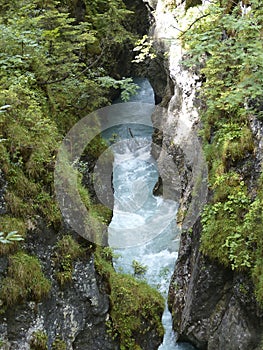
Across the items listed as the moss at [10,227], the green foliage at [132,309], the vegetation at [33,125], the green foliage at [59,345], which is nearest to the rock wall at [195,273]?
the green foliage at [132,309]

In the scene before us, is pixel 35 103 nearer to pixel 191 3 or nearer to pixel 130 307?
pixel 130 307

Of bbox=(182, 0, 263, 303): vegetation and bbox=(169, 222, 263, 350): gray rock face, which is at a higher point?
bbox=(182, 0, 263, 303): vegetation

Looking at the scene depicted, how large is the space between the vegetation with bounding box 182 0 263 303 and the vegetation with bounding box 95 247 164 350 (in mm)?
1562

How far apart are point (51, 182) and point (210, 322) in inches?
173

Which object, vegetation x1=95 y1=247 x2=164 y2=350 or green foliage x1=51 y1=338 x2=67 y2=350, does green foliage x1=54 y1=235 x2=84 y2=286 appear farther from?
green foliage x1=51 y1=338 x2=67 y2=350

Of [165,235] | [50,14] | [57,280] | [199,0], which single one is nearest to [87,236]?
[57,280]

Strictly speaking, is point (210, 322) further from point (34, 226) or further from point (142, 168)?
point (142, 168)

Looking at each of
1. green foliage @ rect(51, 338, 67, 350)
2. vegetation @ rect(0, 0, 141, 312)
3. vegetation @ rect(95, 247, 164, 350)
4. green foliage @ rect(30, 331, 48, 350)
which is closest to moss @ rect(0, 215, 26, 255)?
vegetation @ rect(0, 0, 141, 312)

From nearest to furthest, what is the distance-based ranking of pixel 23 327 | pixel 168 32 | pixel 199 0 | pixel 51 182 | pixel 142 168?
pixel 23 327 → pixel 51 182 → pixel 199 0 → pixel 168 32 → pixel 142 168

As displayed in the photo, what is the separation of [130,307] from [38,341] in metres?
2.36

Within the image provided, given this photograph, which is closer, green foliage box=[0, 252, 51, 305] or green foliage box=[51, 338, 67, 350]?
green foliage box=[0, 252, 51, 305]

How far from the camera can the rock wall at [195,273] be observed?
7047 mm

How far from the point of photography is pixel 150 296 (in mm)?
8094

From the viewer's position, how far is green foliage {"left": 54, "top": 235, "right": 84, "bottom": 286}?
21.1ft
